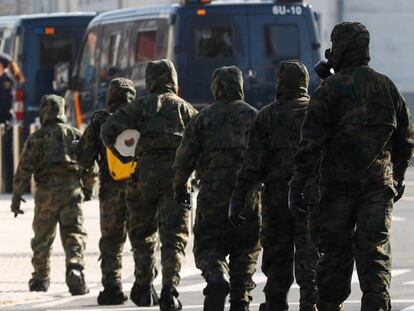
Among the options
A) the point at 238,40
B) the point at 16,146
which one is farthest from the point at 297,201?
the point at 16,146

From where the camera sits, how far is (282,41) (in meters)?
25.1

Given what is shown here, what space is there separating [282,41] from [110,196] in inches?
462

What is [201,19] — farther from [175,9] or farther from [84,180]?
[84,180]

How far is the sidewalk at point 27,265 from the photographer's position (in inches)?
580

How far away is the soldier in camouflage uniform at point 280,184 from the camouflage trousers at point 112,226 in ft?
8.65

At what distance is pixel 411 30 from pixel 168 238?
3769 centimetres

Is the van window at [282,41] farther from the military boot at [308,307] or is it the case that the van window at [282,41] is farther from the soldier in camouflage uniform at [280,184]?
the military boot at [308,307]

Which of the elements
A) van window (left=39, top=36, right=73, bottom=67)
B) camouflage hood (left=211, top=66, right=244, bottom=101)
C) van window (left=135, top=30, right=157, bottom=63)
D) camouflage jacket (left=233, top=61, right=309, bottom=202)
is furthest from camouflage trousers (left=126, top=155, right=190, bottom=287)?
van window (left=39, top=36, right=73, bottom=67)

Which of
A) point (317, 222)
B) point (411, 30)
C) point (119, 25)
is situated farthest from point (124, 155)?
point (411, 30)

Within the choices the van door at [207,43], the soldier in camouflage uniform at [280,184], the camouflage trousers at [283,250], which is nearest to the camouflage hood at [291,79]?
the soldier in camouflage uniform at [280,184]

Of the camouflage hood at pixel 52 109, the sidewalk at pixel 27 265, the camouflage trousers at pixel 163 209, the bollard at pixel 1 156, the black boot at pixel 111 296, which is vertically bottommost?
the bollard at pixel 1 156

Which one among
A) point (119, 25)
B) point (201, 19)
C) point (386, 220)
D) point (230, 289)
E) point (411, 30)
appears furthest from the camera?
point (411, 30)

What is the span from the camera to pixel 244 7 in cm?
2508

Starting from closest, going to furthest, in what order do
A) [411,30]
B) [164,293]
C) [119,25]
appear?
1. [164,293]
2. [119,25]
3. [411,30]
